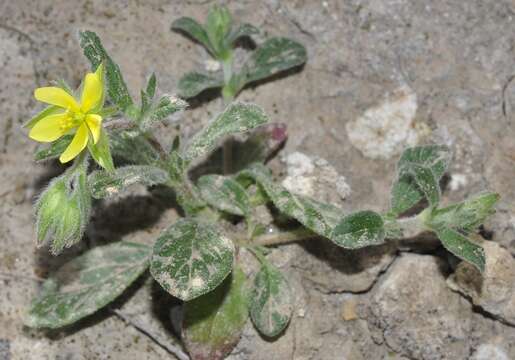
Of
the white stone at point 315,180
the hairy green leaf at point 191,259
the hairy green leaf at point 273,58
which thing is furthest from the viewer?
the hairy green leaf at point 273,58

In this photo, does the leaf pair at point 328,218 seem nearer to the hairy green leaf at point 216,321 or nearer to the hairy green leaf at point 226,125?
the hairy green leaf at point 226,125

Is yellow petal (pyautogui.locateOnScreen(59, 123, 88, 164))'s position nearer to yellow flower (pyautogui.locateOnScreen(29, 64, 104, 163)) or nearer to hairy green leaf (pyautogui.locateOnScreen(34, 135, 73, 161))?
yellow flower (pyautogui.locateOnScreen(29, 64, 104, 163))

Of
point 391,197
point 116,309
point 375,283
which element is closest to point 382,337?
point 375,283

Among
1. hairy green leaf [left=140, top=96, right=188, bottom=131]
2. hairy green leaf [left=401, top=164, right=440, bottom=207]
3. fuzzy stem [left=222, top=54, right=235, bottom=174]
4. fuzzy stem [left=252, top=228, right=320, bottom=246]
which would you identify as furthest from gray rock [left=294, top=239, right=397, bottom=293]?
hairy green leaf [left=140, top=96, right=188, bottom=131]

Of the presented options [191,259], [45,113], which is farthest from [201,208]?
[45,113]

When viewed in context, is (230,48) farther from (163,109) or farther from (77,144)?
(77,144)

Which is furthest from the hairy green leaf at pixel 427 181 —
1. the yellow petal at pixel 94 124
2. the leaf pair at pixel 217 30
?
the yellow petal at pixel 94 124

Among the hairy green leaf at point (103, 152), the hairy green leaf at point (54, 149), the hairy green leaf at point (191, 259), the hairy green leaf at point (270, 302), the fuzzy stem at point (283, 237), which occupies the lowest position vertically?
the hairy green leaf at point (270, 302)
